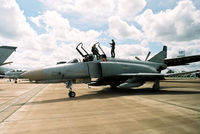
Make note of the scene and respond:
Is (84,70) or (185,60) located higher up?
(185,60)

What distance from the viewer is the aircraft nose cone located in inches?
290

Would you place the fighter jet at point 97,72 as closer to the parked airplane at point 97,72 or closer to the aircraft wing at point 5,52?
the parked airplane at point 97,72

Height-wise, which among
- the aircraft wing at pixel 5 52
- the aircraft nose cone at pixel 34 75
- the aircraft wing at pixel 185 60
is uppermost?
the aircraft wing at pixel 5 52

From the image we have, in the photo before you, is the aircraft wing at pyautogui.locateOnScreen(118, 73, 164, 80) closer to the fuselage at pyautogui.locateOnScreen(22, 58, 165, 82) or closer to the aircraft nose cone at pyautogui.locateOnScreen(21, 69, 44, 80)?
the fuselage at pyautogui.locateOnScreen(22, 58, 165, 82)

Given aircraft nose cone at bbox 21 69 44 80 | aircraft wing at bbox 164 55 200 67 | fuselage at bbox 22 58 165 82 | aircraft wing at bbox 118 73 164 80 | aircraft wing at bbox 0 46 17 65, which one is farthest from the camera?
aircraft wing at bbox 164 55 200 67

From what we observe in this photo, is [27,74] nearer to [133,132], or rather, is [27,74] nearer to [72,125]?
[72,125]

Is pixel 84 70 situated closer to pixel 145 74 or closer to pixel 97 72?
pixel 97 72

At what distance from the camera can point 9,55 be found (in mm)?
18047

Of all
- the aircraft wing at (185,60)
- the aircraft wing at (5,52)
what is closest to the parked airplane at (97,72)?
the aircraft wing at (5,52)

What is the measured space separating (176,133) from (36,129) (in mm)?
3045

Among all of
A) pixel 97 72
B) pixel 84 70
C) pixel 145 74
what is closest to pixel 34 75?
pixel 84 70

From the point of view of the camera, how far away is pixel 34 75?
7.41 m

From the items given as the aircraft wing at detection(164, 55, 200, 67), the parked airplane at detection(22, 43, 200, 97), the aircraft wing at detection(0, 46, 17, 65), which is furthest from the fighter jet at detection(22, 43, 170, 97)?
the aircraft wing at detection(164, 55, 200, 67)

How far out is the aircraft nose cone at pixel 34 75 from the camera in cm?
737
